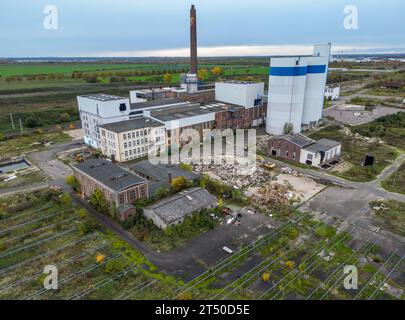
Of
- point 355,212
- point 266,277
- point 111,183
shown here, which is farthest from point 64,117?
point 355,212

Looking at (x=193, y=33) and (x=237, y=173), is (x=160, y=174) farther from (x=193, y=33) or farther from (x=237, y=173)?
(x=193, y=33)

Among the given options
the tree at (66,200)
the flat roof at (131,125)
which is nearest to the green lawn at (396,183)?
the flat roof at (131,125)

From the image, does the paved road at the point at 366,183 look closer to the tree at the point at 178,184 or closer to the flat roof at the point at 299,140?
the flat roof at the point at 299,140

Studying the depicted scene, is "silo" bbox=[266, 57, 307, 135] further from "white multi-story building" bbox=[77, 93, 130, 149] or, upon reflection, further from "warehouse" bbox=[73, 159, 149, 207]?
"warehouse" bbox=[73, 159, 149, 207]

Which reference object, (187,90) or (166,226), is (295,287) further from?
(187,90)

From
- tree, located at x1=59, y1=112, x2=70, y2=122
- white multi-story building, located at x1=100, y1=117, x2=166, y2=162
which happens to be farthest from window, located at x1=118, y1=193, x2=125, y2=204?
tree, located at x1=59, y1=112, x2=70, y2=122
